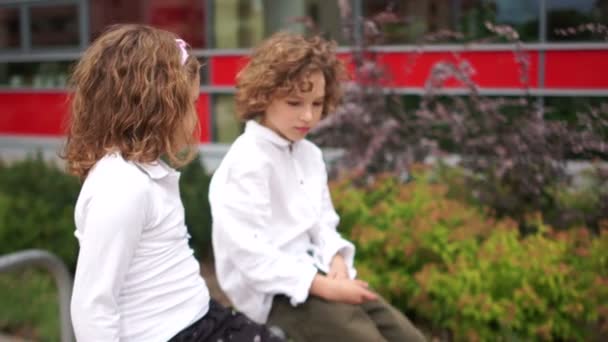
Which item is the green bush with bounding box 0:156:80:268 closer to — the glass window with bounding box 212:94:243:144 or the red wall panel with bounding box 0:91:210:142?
the glass window with bounding box 212:94:243:144

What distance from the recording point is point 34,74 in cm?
1106

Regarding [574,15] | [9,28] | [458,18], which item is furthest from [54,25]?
[574,15]

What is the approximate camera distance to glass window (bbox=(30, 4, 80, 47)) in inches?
423

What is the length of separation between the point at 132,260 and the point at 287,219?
32.5 inches

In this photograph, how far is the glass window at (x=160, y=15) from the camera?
9570 millimetres

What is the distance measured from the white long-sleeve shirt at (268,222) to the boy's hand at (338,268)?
0.02 m

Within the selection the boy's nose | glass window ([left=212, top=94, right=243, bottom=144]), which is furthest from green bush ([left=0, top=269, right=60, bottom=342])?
glass window ([left=212, top=94, right=243, bottom=144])

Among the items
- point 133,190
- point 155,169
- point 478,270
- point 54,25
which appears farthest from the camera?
point 54,25

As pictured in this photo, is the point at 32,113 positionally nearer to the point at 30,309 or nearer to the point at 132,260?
the point at 30,309

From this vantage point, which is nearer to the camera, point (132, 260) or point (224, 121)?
point (132, 260)

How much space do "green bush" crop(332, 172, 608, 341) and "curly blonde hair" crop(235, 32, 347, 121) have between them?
1294mm

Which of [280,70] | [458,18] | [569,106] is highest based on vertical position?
→ [458,18]

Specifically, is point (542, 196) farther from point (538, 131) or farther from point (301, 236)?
point (301, 236)

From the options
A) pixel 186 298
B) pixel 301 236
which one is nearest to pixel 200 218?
pixel 301 236
